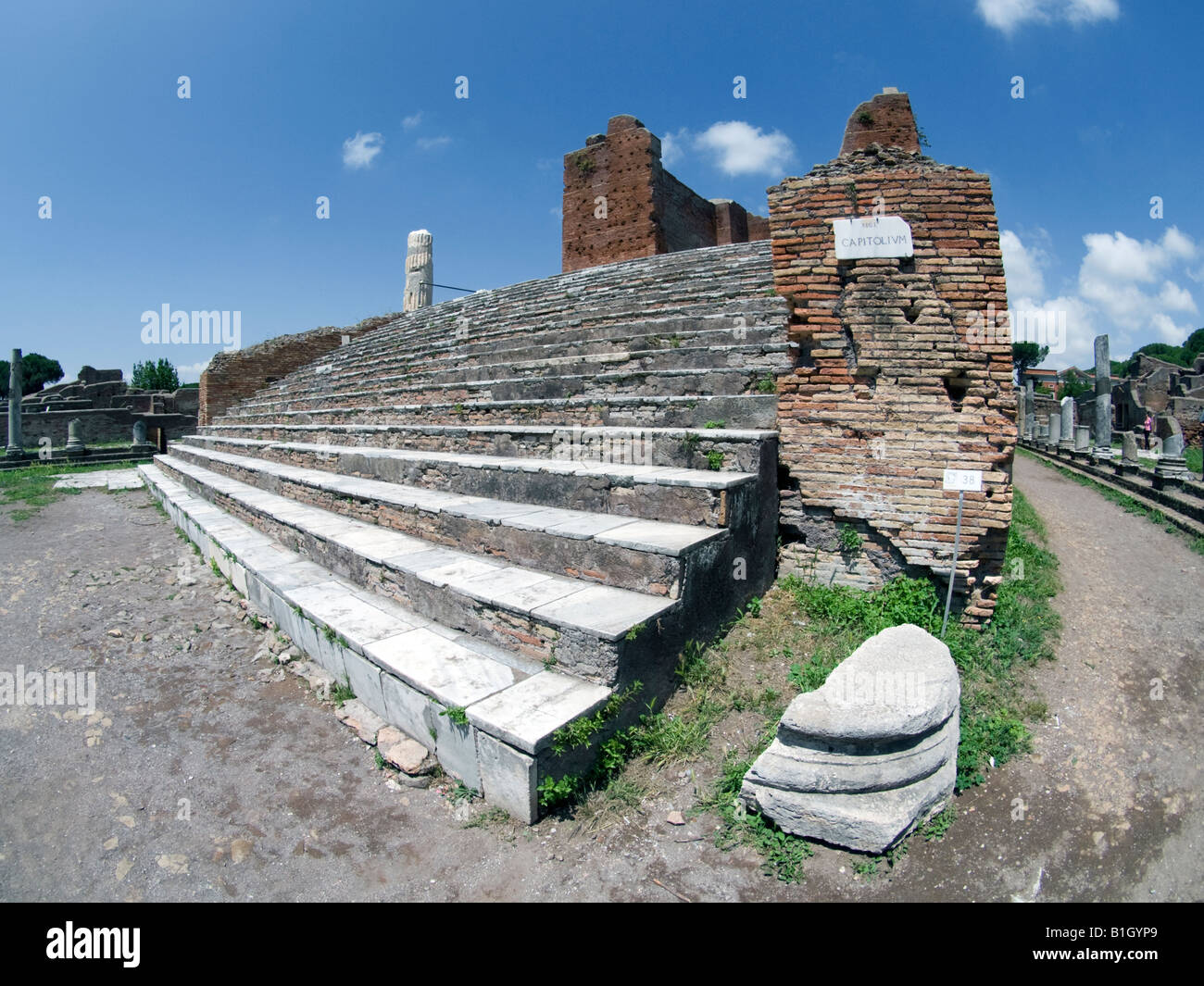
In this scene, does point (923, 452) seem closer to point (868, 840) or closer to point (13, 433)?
point (868, 840)

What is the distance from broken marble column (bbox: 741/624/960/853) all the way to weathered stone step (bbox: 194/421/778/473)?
2.04 m

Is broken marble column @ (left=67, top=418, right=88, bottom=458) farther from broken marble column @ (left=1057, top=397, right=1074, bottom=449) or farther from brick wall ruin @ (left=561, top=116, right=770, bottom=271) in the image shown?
broken marble column @ (left=1057, top=397, right=1074, bottom=449)

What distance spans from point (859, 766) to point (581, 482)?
2720mm

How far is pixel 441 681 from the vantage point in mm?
2936

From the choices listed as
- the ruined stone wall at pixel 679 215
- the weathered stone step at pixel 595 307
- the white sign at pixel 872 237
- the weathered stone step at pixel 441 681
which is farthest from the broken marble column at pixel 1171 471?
the weathered stone step at pixel 441 681

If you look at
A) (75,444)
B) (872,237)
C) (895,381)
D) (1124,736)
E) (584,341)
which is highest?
(872,237)

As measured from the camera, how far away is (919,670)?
112 inches

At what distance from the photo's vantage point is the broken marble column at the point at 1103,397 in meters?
15.9

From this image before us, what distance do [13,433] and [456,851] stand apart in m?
23.6

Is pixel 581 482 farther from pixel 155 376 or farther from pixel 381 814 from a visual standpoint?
pixel 155 376

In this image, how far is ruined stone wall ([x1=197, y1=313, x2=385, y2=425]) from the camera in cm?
1519

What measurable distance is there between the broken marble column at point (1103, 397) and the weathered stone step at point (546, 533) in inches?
677

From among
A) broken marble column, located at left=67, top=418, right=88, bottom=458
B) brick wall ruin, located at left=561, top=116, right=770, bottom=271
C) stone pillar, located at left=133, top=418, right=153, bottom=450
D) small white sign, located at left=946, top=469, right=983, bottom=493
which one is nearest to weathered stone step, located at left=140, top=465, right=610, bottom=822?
small white sign, located at left=946, top=469, right=983, bottom=493

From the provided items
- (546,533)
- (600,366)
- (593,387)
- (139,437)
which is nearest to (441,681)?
(546,533)
